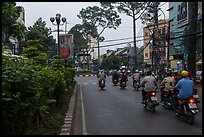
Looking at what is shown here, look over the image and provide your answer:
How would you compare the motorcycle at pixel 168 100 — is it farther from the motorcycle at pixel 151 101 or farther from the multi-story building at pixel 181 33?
the multi-story building at pixel 181 33

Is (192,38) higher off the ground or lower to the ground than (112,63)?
higher

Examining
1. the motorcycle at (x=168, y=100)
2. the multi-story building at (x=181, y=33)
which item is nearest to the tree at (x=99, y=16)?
the multi-story building at (x=181, y=33)

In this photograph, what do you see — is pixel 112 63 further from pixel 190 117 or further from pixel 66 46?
pixel 190 117

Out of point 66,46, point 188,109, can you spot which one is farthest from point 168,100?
point 66,46

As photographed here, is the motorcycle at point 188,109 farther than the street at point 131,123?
Yes

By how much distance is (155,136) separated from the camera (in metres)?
8.00

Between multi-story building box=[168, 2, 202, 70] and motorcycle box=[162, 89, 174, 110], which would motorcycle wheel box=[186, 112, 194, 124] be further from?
multi-story building box=[168, 2, 202, 70]

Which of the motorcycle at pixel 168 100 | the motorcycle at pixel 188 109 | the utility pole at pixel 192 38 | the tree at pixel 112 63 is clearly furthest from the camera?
the tree at pixel 112 63

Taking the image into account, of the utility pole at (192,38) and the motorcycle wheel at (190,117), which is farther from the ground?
the utility pole at (192,38)

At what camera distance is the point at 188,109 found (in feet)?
33.9

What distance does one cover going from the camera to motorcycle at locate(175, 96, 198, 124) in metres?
10.2

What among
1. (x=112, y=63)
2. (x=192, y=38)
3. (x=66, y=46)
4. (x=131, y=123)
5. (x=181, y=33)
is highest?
(x=181, y=33)

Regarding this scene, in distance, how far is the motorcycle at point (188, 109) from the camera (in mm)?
10156

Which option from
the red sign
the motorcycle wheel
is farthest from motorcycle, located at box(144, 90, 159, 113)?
the red sign
